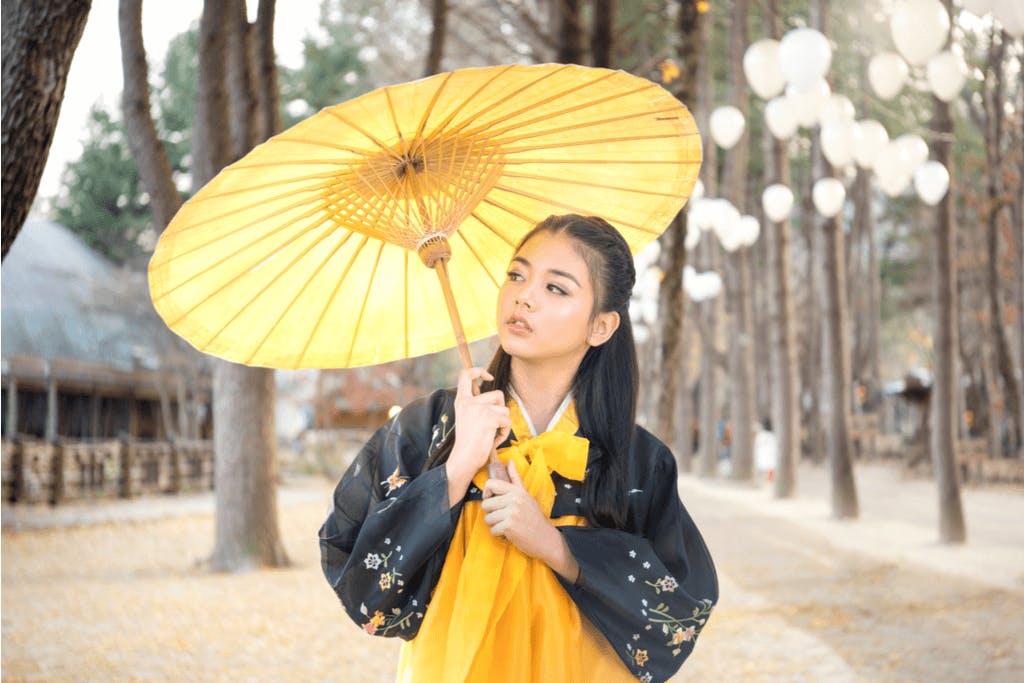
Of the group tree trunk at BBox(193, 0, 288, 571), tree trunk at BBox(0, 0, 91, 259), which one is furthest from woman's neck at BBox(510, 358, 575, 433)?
tree trunk at BBox(193, 0, 288, 571)

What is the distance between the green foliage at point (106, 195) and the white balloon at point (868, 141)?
15738 millimetres

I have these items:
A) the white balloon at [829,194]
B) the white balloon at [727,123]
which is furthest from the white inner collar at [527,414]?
the white balloon at [829,194]

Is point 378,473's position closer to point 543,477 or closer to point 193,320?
point 543,477

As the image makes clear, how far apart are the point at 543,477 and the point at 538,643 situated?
1.06ft

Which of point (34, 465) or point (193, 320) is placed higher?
point (193, 320)

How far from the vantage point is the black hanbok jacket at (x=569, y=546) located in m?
1.97

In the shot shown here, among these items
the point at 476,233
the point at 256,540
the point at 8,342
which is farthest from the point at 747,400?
the point at 476,233

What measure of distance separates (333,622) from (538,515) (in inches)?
213

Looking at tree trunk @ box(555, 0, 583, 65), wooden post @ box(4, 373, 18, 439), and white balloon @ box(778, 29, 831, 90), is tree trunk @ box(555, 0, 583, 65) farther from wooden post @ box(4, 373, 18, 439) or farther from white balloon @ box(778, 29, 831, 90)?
wooden post @ box(4, 373, 18, 439)

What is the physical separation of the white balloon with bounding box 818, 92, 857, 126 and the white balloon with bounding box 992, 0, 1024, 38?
3.50m

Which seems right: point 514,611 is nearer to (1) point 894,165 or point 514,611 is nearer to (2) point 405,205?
(2) point 405,205

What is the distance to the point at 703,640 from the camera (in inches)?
252

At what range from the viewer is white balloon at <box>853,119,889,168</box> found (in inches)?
365

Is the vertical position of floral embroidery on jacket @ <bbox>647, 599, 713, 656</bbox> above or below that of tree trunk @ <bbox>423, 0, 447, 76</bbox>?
below
